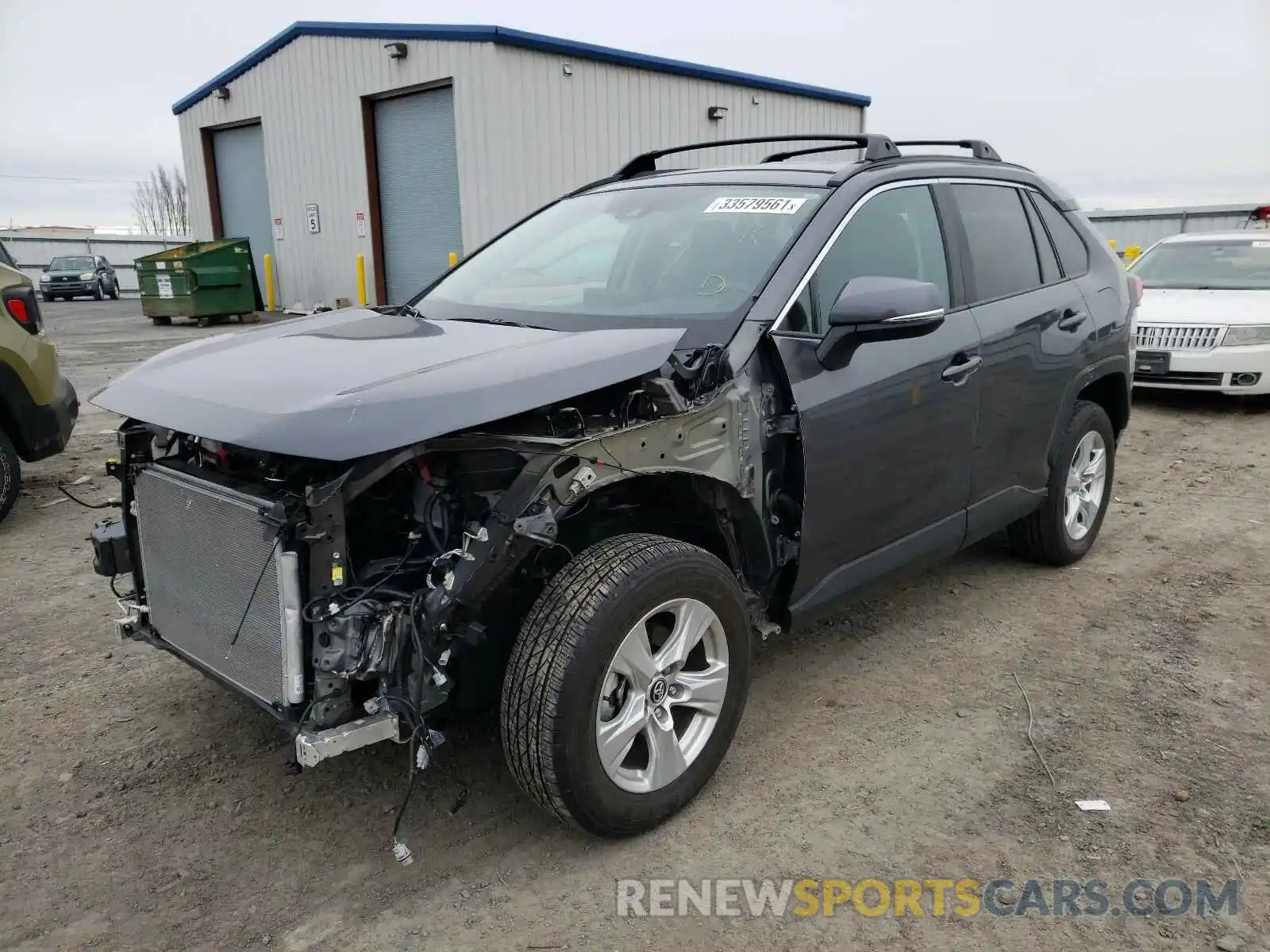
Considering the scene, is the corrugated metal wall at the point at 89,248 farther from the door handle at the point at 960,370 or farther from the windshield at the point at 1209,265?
the door handle at the point at 960,370

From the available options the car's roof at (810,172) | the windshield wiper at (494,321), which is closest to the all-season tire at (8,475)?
the windshield wiper at (494,321)

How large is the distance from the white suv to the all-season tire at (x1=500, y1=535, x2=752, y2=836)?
693 centimetres

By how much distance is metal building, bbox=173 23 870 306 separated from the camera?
15.3 m

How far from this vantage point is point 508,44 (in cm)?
1488

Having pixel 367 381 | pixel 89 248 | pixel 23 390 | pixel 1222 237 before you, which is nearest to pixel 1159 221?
pixel 1222 237

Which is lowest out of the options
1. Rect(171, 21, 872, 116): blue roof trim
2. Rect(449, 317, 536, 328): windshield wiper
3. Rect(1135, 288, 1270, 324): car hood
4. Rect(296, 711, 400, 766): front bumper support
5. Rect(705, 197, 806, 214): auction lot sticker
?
Rect(296, 711, 400, 766): front bumper support

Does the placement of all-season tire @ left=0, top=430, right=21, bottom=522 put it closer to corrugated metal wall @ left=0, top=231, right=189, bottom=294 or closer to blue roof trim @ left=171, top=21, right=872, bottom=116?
blue roof trim @ left=171, top=21, right=872, bottom=116

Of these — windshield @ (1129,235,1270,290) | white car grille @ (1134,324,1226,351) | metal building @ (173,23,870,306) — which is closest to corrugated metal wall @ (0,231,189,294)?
metal building @ (173,23,870,306)

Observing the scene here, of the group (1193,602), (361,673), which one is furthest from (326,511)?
(1193,602)

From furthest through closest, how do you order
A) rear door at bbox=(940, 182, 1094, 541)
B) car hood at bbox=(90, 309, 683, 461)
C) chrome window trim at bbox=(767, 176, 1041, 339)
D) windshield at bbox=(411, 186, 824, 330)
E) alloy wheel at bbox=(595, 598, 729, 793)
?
rear door at bbox=(940, 182, 1094, 541)
windshield at bbox=(411, 186, 824, 330)
chrome window trim at bbox=(767, 176, 1041, 339)
alloy wheel at bbox=(595, 598, 729, 793)
car hood at bbox=(90, 309, 683, 461)

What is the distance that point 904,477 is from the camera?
3455 mm

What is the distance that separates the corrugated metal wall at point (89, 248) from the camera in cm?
3675

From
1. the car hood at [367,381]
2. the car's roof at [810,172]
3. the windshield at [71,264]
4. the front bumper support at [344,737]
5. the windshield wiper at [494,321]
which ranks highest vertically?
the car's roof at [810,172]

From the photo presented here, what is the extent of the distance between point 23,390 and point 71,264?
98.0ft
